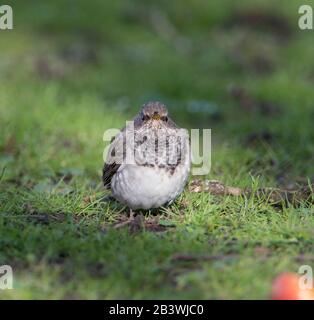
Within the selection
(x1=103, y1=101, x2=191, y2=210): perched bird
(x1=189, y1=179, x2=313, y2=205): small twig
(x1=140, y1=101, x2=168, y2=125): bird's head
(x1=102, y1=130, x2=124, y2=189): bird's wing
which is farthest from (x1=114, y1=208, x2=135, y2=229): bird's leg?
(x1=140, y1=101, x2=168, y2=125): bird's head

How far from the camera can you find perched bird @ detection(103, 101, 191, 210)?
14.3 feet

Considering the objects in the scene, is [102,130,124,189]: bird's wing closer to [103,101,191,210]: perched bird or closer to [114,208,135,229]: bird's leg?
[103,101,191,210]: perched bird

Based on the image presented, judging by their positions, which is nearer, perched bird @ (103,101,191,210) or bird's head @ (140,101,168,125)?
perched bird @ (103,101,191,210)

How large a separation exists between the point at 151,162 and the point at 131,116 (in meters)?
2.86

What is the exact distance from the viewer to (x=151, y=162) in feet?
14.5

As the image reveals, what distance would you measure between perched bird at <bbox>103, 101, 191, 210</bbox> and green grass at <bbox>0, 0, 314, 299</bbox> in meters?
0.23

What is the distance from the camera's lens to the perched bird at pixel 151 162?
4371 millimetres

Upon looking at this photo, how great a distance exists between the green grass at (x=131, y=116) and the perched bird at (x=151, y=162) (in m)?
0.23

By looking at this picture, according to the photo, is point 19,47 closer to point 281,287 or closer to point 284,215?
point 284,215

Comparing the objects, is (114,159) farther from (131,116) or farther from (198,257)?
(131,116)

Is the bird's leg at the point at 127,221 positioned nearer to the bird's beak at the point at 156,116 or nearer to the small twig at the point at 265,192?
the small twig at the point at 265,192

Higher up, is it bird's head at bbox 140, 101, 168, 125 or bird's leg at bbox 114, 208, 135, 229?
bird's head at bbox 140, 101, 168, 125

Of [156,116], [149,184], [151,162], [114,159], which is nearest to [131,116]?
[114,159]

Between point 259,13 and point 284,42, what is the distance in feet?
2.74
